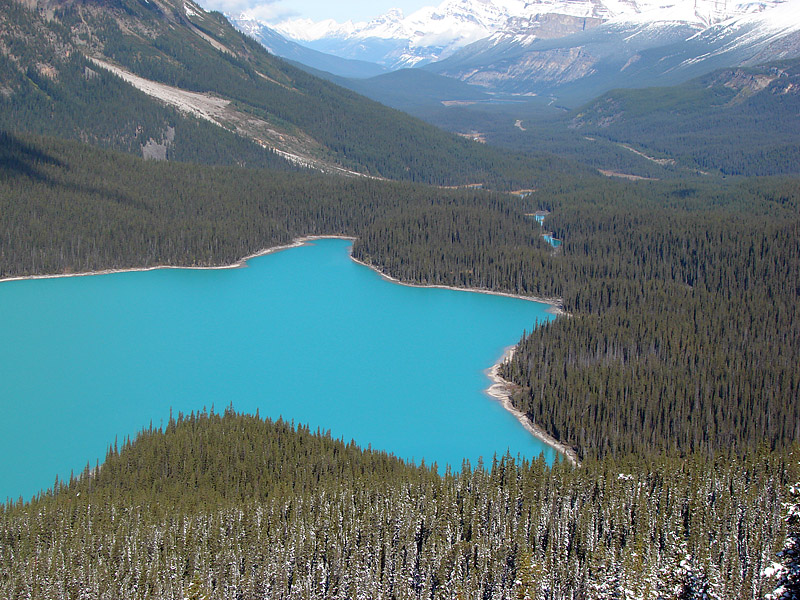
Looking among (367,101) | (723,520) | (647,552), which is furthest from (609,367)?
(367,101)

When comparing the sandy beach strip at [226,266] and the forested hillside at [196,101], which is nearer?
the sandy beach strip at [226,266]

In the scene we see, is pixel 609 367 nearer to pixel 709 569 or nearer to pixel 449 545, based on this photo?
pixel 449 545

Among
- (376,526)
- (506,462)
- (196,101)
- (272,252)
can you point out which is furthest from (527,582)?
(196,101)

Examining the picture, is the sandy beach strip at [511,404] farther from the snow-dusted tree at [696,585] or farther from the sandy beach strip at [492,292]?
the snow-dusted tree at [696,585]

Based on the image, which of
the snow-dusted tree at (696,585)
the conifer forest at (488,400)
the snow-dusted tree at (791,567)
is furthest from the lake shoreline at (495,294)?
the snow-dusted tree at (791,567)

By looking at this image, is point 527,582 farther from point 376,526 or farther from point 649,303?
point 649,303

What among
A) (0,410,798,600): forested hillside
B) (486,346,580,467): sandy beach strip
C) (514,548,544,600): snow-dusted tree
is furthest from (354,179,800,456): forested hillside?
(514,548,544,600): snow-dusted tree
